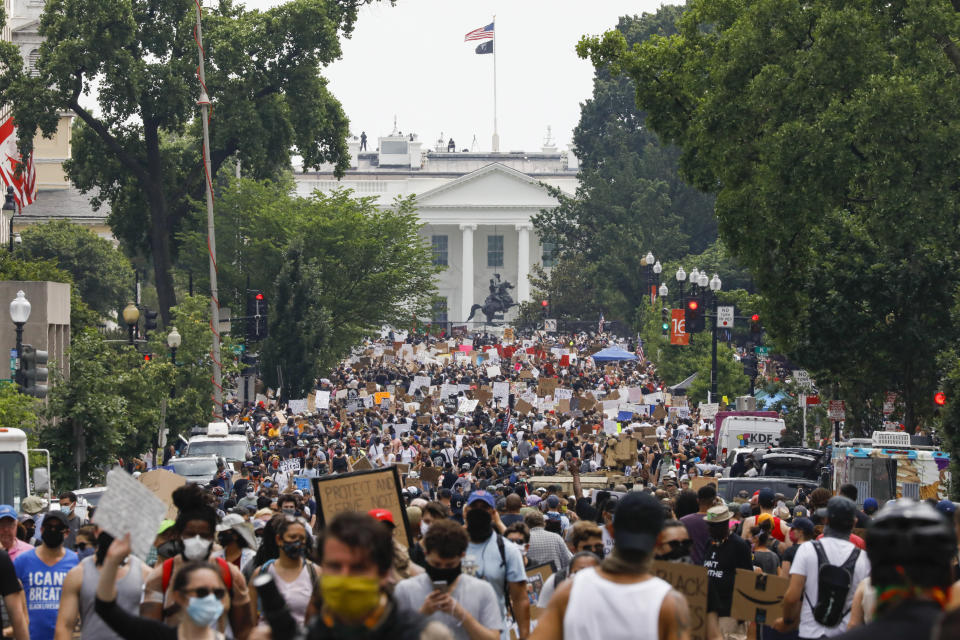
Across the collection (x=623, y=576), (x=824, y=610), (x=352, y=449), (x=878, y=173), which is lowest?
(x=352, y=449)

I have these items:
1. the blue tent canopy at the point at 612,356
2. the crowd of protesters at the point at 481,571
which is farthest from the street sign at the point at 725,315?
the crowd of protesters at the point at 481,571

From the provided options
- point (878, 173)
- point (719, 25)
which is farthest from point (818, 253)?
point (719, 25)

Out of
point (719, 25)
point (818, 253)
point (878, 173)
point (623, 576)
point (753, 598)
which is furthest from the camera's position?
point (719, 25)

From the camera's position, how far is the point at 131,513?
5816 mm

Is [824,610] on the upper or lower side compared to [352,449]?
upper

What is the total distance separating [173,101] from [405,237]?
1438 centimetres

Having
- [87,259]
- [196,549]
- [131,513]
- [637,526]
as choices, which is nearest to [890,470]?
[196,549]

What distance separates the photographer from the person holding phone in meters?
6.43

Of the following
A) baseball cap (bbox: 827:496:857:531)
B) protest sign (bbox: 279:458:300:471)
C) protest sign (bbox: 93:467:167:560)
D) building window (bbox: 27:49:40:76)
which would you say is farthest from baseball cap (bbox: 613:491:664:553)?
building window (bbox: 27:49:40:76)

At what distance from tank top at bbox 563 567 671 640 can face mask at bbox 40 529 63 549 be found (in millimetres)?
4100

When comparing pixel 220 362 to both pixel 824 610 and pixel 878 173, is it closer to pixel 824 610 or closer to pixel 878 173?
pixel 878 173

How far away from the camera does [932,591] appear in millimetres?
4082

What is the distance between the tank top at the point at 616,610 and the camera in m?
5.24

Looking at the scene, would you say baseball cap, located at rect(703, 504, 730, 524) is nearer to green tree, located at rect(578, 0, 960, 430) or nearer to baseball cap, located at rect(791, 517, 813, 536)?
baseball cap, located at rect(791, 517, 813, 536)
